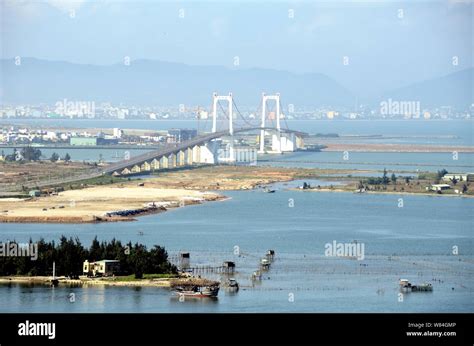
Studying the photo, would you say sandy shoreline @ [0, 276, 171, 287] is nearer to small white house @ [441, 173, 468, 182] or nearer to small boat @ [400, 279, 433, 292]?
small boat @ [400, 279, 433, 292]

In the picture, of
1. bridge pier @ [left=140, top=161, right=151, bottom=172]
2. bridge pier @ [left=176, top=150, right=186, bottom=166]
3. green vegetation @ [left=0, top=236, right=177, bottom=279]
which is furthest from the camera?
bridge pier @ [left=176, top=150, right=186, bottom=166]

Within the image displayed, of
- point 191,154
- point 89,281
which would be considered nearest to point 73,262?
point 89,281

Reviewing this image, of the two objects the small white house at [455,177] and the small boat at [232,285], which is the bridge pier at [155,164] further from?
the small boat at [232,285]

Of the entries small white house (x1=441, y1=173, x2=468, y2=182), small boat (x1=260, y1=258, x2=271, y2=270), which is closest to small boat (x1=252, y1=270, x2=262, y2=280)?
small boat (x1=260, y1=258, x2=271, y2=270)

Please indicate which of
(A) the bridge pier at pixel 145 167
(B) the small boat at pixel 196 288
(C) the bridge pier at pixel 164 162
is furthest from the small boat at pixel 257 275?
(C) the bridge pier at pixel 164 162
